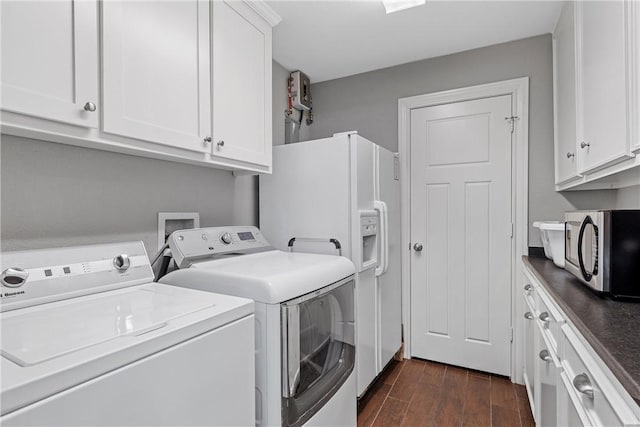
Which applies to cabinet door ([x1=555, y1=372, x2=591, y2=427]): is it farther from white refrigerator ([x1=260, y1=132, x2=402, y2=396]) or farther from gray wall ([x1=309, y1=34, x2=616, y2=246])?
gray wall ([x1=309, y1=34, x2=616, y2=246])

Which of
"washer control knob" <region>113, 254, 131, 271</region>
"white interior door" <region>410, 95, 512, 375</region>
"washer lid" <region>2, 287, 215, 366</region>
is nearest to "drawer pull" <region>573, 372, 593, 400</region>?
"washer lid" <region>2, 287, 215, 366</region>

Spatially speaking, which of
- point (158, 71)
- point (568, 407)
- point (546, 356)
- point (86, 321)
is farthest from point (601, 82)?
point (86, 321)

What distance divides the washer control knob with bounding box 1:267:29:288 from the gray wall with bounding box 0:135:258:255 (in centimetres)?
18

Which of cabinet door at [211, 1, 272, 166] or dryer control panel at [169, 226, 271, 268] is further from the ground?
cabinet door at [211, 1, 272, 166]

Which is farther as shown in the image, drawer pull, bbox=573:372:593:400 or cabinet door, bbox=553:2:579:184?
cabinet door, bbox=553:2:579:184

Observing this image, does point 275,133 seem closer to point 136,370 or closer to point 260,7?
point 260,7

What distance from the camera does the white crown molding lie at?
1.80 m

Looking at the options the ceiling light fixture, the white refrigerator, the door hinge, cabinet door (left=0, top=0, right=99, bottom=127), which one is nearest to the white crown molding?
the ceiling light fixture

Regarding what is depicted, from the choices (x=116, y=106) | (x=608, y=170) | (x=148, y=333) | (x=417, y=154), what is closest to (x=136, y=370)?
(x=148, y=333)

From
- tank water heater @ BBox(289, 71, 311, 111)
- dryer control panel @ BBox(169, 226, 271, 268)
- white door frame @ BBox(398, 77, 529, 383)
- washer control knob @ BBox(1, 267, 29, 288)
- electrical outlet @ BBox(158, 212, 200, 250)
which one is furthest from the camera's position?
tank water heater @ BBox(289, 71, 311, 111)

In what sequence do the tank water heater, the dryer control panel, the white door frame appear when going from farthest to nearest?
the tank water heater → the white door frame → the dryer control panel

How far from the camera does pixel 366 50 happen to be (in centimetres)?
253

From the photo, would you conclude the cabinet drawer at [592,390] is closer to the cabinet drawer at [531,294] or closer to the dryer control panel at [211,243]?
the cabinet drawer at [531,294]

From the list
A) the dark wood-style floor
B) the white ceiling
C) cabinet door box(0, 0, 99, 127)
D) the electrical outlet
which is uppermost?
the white ceiling
